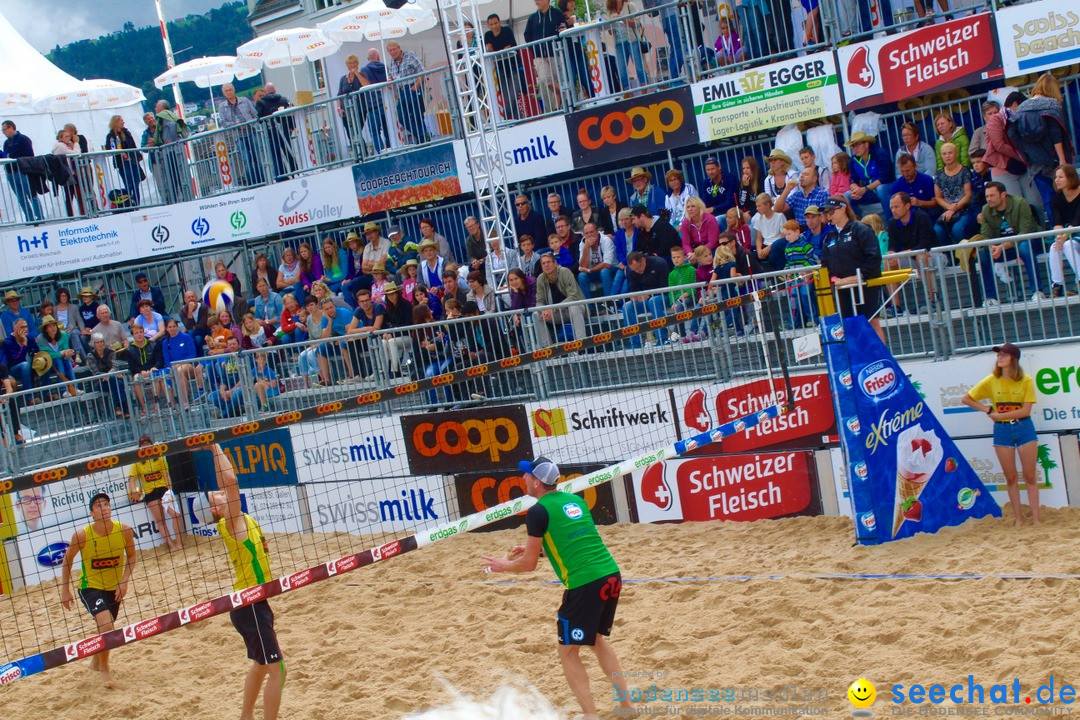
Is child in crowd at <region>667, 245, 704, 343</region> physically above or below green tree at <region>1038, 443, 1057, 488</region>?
above

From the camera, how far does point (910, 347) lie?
10336 mm

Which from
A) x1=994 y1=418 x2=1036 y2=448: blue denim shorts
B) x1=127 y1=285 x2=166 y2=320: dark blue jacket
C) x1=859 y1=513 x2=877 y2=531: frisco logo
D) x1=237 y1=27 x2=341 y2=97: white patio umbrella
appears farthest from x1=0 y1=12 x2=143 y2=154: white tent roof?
x1=994 y1=418 x2=1036 y2=448: blue denim shorts

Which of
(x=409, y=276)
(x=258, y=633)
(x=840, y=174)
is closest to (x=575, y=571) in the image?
(x=258, y=633)

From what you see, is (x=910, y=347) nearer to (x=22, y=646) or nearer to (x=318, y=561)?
(x=318, y=561)

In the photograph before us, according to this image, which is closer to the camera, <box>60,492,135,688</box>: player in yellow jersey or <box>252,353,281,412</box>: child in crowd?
<box>60,492,135,688</box>: player in yellow jersey

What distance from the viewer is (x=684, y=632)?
8367mm

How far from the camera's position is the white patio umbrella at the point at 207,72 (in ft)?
73.8

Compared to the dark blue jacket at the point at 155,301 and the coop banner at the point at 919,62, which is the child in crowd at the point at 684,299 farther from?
the dark blue jacket at the point at 155,301

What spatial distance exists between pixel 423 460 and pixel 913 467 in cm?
554

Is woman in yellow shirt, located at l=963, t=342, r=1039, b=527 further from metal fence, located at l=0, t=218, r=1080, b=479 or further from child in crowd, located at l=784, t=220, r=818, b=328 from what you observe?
child in crowd, located at l=784, t=220, r=818, b=328

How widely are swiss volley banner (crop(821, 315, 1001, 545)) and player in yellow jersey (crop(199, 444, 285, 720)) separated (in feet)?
15.7

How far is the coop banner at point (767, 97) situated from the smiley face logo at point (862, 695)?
26.2ft

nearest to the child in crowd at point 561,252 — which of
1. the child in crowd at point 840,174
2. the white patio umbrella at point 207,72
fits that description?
the child in crowd at point 840,174

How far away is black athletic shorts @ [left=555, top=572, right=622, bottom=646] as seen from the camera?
22.0ft
